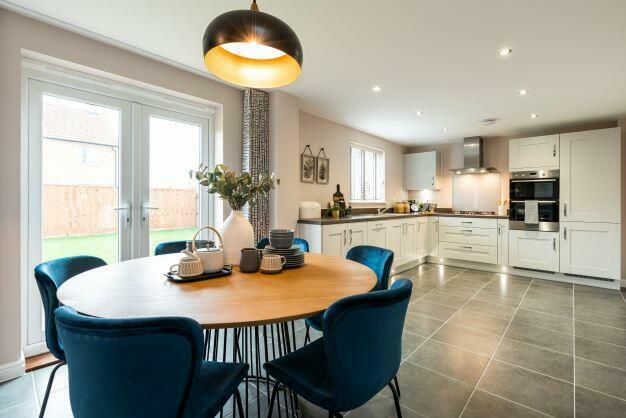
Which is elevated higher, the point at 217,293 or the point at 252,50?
the point at 252,50

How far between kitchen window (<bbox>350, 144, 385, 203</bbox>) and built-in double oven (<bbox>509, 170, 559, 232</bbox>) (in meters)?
2.16

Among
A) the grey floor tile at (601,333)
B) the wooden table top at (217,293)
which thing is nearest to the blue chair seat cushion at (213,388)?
the wooden table top at (217,293)

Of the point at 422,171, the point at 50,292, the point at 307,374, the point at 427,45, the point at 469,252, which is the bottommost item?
the point at 469,252

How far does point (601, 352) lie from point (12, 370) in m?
4.29

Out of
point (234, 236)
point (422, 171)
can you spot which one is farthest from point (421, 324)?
point (422, 171)

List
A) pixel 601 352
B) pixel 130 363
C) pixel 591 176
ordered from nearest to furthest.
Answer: pixel 130 363 < pixel 601 352 < pixel 591 176

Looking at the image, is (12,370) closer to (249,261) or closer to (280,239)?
(249,261)

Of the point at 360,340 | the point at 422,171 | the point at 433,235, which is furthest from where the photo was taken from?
the point at 422,171

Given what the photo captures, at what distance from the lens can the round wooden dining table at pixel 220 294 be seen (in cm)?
98

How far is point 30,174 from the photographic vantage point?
2.16 meters

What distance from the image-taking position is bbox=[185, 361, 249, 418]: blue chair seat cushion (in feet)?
3.22

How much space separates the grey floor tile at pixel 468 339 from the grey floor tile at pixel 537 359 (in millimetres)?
75

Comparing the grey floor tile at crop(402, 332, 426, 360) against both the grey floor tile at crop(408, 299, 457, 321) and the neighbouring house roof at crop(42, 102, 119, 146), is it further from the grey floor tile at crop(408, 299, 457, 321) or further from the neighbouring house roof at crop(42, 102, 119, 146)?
the neighbouring house roof at crop(42, 102, 119, 146)

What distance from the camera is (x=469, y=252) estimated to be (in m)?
5.24
